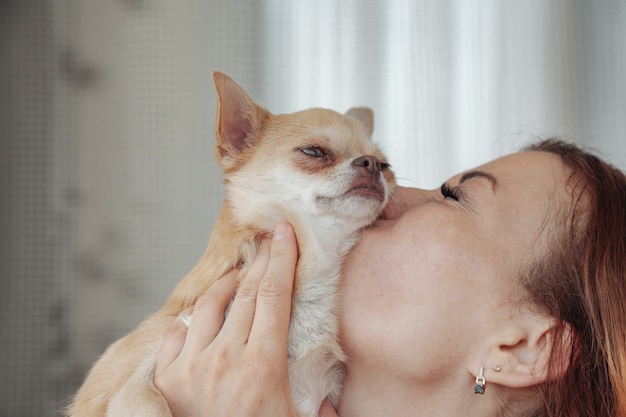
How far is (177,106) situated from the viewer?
1.98 meters

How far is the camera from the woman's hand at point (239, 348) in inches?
40.2

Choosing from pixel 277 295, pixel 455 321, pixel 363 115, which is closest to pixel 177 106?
pixel 363 115

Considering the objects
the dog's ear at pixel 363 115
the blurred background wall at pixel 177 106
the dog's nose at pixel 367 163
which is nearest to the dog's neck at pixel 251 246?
the dog's nose at pixel 367 163

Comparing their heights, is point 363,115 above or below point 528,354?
above

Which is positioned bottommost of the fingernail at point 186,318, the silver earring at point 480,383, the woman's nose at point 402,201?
the silver earring at point 480,383

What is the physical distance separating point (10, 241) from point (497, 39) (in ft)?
5.13

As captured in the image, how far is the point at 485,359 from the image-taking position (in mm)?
1077

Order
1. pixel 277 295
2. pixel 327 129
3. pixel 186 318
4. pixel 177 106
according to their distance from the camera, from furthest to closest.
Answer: pixel 177 106, pixel 327 129, pixel 186 318, pixel 277 295

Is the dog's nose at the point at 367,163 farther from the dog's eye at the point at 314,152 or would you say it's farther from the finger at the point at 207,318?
the finger at the point at 207,318

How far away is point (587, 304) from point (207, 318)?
0.63 meters

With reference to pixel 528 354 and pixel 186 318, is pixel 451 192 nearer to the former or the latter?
pixel 528 354

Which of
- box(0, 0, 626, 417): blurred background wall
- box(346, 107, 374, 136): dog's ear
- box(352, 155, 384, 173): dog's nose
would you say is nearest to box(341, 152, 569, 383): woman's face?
box(352, 155, 384, 173): dog's nose

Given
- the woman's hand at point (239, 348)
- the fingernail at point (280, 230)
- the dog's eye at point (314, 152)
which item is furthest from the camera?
the dog's eye at point (314, 152)

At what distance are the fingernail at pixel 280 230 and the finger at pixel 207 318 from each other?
0.43ft
